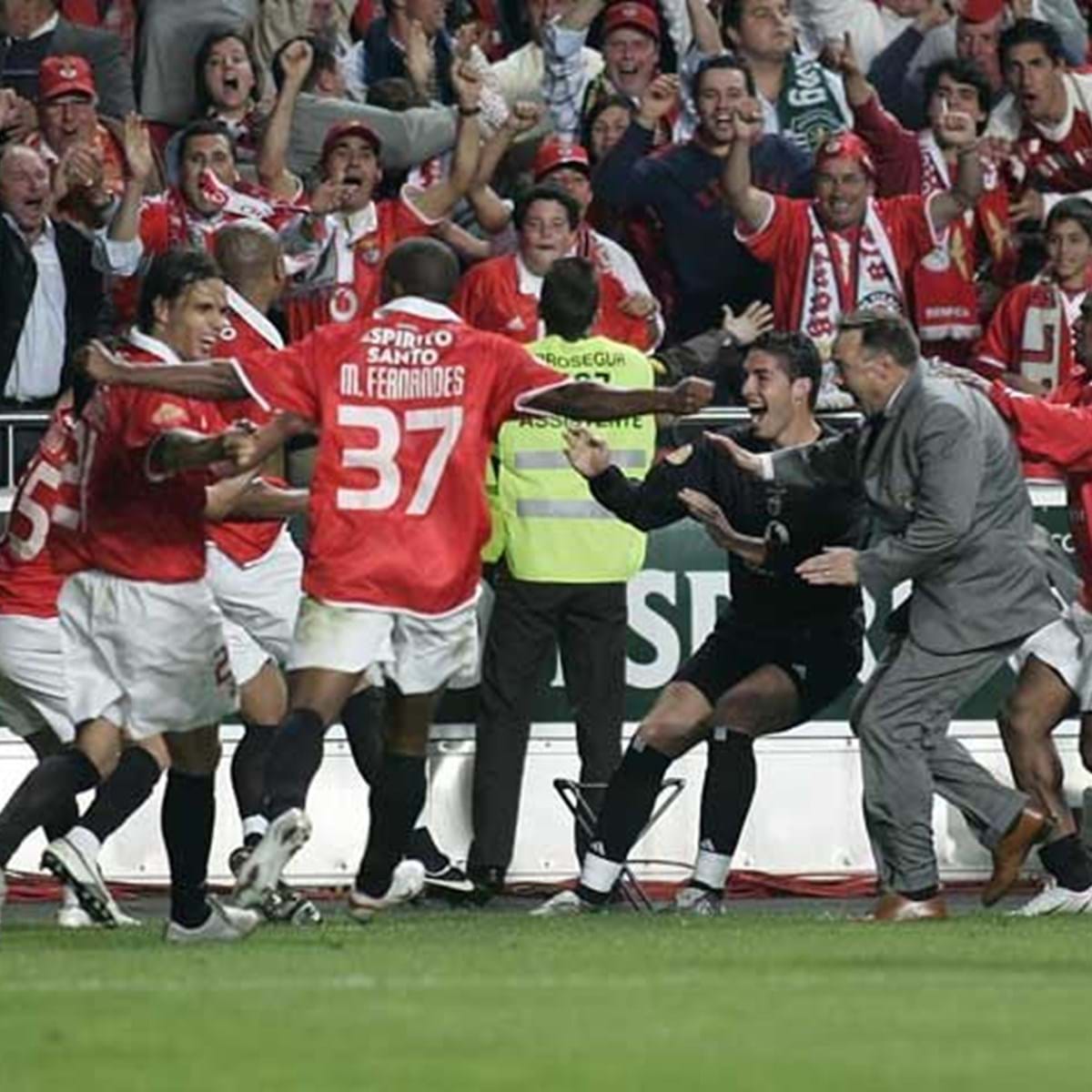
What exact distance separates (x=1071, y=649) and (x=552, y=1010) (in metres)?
5.54

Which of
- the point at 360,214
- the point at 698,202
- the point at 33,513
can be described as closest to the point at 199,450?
the point at 33,513

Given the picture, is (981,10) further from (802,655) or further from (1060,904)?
(1060,904)

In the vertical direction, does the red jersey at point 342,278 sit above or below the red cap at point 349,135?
below

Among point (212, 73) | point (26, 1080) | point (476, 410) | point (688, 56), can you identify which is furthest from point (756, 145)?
point (26, 1080)

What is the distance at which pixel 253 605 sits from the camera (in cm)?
1532

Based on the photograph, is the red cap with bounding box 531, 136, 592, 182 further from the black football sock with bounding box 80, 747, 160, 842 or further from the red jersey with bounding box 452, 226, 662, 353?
Answer: the black football sock with bounding box 80, 747, 160, 842

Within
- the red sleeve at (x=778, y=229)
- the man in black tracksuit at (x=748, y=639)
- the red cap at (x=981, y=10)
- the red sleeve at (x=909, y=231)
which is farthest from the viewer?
the red cap at (x=981, y=10)

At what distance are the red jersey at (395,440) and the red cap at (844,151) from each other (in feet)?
17.2

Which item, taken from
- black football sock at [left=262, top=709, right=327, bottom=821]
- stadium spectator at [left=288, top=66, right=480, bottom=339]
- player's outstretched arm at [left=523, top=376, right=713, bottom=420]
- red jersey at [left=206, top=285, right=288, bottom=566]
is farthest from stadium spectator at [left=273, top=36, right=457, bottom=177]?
black football sock at [left=262, top=709, right=327, bottom=821]

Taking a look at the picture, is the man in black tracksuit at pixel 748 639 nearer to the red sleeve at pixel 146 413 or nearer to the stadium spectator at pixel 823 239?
the red sleeve at pixel 146 413

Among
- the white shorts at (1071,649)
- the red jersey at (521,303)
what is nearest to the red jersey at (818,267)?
the red jersey at (521,303)

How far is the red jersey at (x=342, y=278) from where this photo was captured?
17625 millimetres

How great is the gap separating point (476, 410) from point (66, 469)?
1.45 m

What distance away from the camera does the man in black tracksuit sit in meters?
14.8
